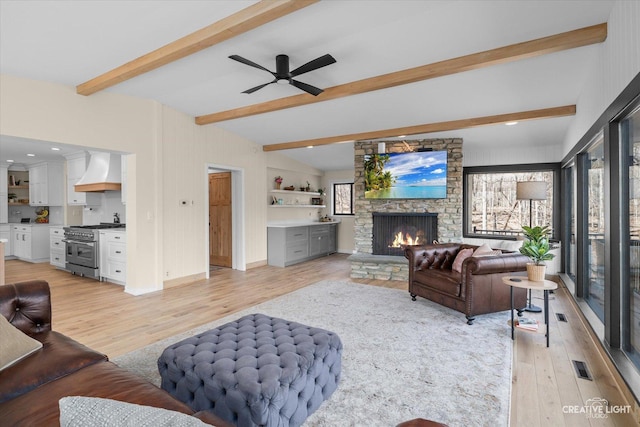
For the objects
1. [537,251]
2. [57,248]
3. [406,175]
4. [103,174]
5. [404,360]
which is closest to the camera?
[404,360]

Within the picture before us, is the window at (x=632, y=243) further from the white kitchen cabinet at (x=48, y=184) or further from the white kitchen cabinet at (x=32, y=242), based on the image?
the white kitchen cabinet at (x=48, y=184)

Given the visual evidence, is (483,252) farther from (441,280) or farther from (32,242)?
(32,242)

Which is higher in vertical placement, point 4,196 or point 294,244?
point 4,196

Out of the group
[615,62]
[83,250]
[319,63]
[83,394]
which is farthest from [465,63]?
[83,250]

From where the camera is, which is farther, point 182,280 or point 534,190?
point 182,280

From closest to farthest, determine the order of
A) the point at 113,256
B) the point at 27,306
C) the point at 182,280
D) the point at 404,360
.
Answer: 1. the point at 27,306
2. the point at 404,360
3. the point at 113,256
4. the point at 182,280

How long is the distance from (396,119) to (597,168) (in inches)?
104

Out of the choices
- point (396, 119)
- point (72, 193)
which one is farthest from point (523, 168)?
point (72, 193)

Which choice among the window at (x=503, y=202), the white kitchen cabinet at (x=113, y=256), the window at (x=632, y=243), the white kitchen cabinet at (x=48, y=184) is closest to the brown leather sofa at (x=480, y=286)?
the window at (x=632, y=243)

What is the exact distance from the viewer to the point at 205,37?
2863 mm

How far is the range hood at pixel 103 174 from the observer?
5852 mm

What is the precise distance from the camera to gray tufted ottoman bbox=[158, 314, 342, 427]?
1.66 metres

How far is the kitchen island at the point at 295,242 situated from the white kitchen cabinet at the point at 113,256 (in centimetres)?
289

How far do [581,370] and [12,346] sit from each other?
3.83 metres
